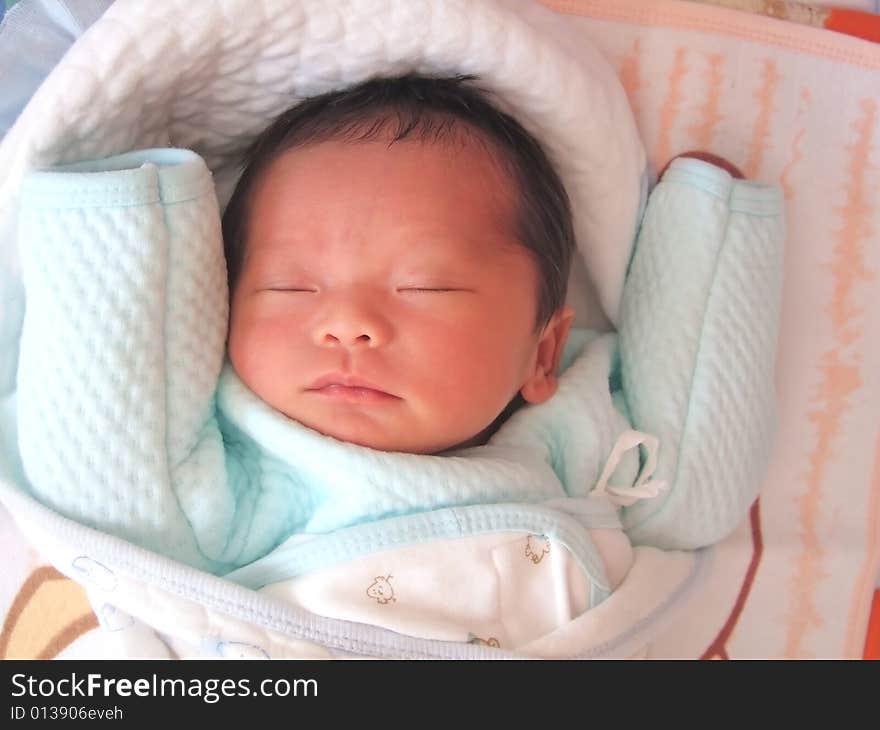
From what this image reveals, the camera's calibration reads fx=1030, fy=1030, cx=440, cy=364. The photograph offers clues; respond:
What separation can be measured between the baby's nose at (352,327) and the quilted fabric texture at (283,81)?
33 centimetres

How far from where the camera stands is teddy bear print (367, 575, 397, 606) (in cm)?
116

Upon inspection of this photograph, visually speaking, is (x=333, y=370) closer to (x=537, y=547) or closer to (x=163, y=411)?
(x=163, y=411)

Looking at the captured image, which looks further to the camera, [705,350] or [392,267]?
[705,350]

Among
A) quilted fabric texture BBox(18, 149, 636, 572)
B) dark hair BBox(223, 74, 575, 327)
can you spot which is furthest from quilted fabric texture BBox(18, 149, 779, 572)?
dark hair BBox(223, 74, 575, 327)

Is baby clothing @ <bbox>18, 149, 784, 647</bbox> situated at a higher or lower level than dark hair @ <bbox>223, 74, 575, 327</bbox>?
lower

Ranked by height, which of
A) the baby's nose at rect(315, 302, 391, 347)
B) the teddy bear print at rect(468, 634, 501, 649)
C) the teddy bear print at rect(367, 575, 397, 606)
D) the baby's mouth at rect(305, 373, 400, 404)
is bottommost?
the teddy bear print at rect(468, 634, 501, 649)

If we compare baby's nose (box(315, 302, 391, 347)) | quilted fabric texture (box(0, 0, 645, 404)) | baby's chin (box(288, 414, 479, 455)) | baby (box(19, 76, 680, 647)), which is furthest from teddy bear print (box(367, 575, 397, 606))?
quilted fabric texture (box(0, 0, 645, 404))

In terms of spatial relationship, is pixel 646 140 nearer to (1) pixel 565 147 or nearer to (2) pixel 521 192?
(1) pixel 565 147

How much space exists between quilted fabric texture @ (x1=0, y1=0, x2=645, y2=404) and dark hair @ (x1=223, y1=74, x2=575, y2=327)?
0.02 m

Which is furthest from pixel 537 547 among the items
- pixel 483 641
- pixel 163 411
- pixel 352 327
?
pixel 163 411

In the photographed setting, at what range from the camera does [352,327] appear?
117cm

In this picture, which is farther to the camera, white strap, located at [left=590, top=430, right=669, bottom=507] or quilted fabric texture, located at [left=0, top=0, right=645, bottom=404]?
white strap, located at [left=590, top=430, right=669, bottom=507]

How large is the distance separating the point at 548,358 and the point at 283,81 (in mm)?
502

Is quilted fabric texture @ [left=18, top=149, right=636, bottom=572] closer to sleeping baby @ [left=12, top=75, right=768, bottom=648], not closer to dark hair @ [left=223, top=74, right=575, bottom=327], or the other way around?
sleeping baby @ [left=12, top=75, right=768, bottom=648]
